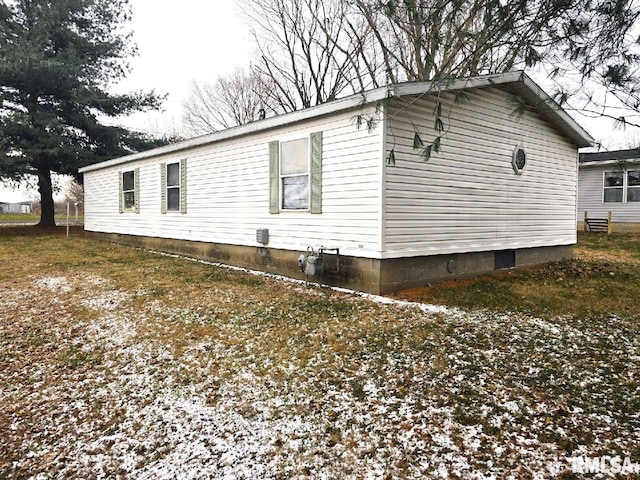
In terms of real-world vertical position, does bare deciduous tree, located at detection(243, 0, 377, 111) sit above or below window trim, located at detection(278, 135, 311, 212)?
above

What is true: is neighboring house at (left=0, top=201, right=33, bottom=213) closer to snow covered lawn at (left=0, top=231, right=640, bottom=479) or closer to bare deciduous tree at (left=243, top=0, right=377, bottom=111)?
bare deciduous tree at (left=243, top=0, right=377, bottom=111)

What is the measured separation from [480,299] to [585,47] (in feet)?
11.0

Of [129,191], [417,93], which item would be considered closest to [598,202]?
[417,93]

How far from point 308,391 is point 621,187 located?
17082 mm

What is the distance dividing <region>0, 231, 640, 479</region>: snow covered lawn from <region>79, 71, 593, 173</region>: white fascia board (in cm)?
248

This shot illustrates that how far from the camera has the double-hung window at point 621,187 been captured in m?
15.1

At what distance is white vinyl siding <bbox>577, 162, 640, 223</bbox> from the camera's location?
15227mm

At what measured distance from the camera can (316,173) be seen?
263 inches

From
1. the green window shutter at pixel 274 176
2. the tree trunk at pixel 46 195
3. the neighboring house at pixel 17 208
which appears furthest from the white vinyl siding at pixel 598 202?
the neighboring house at pixel 17 208

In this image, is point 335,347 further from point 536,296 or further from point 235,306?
point 536,296

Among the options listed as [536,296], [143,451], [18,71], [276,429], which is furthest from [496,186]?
[18,71]

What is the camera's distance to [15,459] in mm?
2484

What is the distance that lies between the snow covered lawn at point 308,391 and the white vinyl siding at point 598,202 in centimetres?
1296

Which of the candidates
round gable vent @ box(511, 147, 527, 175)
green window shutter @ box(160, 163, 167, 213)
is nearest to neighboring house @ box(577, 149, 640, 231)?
round gable vent @ box(511, 147, 527, 175)
